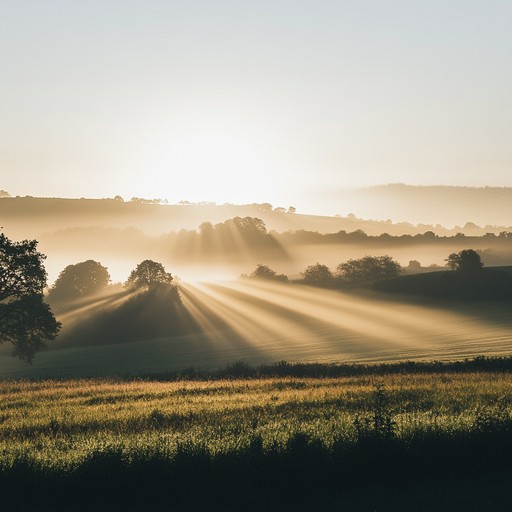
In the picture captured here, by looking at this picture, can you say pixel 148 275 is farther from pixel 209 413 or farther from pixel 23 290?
→ pixel 209 413

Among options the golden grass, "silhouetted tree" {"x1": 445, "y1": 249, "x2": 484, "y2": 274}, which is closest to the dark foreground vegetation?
the golden grass

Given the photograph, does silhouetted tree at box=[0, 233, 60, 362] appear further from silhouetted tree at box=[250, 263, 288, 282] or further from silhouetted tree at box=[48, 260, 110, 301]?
silhouetted tree at box=[250, 263, 288, 282]

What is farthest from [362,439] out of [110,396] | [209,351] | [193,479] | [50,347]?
[50,347]

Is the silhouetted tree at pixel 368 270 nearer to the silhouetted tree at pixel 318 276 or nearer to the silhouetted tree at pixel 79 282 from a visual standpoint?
the silhouetted tree at pixel 318 276

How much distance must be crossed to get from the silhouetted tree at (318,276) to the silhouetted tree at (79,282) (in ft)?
112

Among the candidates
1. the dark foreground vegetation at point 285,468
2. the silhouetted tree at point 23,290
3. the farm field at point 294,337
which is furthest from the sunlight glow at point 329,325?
the dark foreground vegetation at point 285,468

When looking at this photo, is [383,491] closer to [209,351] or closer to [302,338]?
[209,351]

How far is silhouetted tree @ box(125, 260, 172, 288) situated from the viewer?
8541 cm

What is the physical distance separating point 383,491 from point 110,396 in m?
18.9

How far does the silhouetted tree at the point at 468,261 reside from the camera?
87.8 m

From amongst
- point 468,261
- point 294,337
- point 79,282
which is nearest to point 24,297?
point 294,337

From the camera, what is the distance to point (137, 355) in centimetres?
6297

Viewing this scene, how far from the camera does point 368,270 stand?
106 m

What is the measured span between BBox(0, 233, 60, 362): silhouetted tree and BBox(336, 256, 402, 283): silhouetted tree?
226 feet
